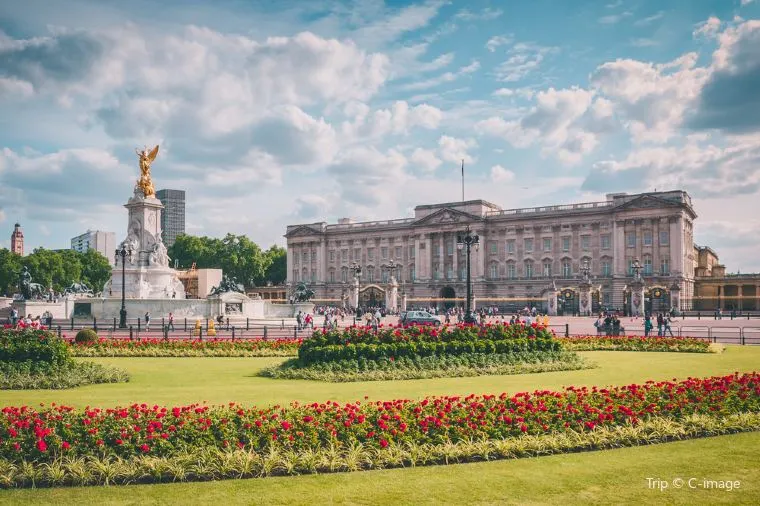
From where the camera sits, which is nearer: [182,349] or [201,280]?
[182,349]

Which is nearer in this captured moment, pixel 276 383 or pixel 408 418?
pixel 408 418

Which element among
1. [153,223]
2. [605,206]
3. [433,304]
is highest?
[605,206]

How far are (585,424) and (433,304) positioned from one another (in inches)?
3373

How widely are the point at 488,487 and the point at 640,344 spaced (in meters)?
22.1

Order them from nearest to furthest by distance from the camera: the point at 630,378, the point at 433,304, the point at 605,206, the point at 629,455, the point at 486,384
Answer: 1. the point at 629,455
2. the point at 486,384
3. the point at 630,378
4. the point at 605,206
5. the point at 433,304

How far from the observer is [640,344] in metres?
28.6

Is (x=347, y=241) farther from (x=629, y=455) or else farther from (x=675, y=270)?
(x=629, y=455)

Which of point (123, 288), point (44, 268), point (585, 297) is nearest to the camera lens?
point (123, 288)

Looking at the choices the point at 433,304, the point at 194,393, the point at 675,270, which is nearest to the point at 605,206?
the point at 675,270

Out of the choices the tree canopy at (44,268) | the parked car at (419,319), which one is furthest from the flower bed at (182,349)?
the tree canopy at (44,268)

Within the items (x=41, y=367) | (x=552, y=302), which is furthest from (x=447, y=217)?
(x=41, y=367)

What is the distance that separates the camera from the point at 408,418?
1091 cm

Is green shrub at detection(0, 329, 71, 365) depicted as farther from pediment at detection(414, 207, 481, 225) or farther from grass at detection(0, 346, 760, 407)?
pediment at detection(414, 207, 481, 225)

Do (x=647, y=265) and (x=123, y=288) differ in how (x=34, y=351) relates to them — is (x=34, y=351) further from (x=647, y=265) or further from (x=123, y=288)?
(x=647, y=265)
